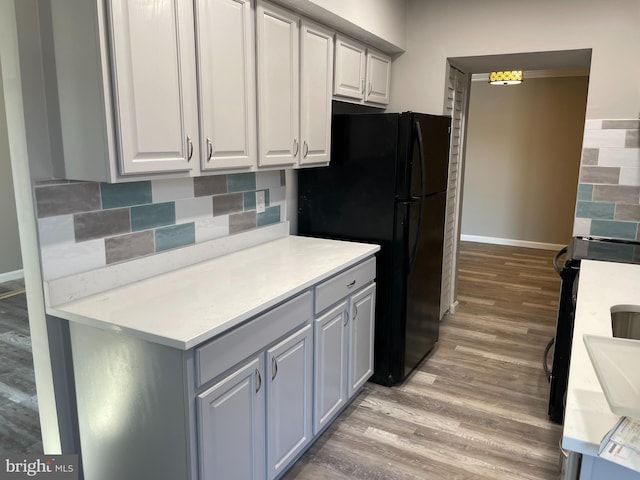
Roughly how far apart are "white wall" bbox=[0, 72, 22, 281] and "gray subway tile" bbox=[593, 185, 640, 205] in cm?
485

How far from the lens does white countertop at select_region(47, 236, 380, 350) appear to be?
1.50 m

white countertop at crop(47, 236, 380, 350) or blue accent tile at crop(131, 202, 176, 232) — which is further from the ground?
blue accent tile at crop(131, 202, 176, 232)

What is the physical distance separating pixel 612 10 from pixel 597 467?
2822 millimetres

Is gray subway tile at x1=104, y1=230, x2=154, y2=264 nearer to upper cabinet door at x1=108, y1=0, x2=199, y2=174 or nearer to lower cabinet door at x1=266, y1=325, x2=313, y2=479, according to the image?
upper cabinet door at x1=108, y1=0, x2=199, y2=174

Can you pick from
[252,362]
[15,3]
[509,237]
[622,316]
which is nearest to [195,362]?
[252,362]

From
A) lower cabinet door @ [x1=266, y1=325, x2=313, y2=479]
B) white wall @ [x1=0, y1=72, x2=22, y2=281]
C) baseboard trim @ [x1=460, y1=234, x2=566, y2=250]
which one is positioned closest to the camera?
lower cabinet door @ [x1=266, y1=325, x2=313, y2=479]

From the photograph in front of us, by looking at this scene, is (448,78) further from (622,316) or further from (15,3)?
(15,3)

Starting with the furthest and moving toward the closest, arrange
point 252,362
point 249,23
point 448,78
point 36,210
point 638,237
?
point 448,78, point 638,237, point 249,23, point 252,362, point 36,210

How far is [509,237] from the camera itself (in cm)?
691

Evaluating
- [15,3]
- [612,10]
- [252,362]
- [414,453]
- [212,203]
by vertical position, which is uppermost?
[612,10]

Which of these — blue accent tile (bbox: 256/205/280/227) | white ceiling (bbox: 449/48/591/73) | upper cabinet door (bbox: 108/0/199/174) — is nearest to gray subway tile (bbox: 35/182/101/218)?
upper cabinet door (bbox: 108/0/199/174)

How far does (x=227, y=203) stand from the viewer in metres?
2.45

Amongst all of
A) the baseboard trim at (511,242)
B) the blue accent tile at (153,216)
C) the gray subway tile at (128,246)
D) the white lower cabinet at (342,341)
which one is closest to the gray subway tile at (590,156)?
the white lower cabinet at (342,341)

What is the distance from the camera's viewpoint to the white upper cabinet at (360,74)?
8.97 ft
